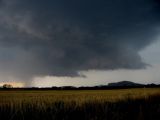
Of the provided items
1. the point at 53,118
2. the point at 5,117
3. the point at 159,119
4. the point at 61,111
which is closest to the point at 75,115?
the point at 61,111

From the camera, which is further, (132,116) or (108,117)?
(132,116)

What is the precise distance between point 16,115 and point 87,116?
184 cm

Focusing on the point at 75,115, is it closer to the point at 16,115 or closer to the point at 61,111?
the point at 61,111

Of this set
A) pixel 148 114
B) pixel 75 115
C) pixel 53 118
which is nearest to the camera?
pixel 53 118

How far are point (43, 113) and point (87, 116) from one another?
1175 mm

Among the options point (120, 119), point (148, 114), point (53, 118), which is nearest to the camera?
point (53, 118)

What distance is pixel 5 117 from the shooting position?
7.96 meters

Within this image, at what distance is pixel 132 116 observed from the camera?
8625 millimetres

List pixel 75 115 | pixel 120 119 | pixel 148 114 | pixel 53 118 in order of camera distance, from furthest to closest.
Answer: pixel 148 114, pixel 75 115, pixel 120 119, pixel 53 118

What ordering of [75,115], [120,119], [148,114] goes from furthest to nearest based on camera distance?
[148,114] < [75,115] < [120,119]

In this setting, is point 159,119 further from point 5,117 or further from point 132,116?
point 5,117

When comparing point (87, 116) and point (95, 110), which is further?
point (95, 110)

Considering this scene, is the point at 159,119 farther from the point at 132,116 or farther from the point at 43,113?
the point at 43,113

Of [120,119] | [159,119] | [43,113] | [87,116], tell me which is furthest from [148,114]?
[43,113]
